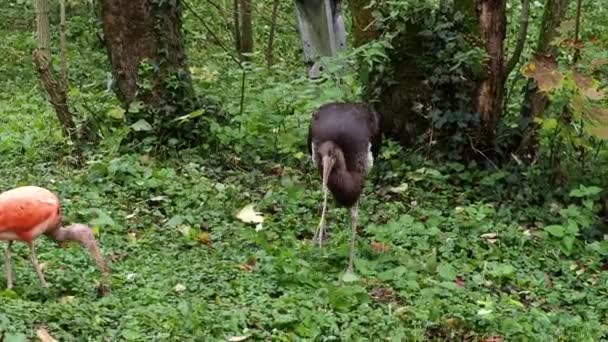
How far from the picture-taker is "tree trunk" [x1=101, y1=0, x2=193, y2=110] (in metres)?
8.99

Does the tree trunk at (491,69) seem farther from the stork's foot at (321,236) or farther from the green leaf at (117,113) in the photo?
the green leaf at (117,113)

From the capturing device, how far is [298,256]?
6602 mm

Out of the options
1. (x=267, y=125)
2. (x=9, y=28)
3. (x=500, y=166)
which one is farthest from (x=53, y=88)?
(x=9, y=28)

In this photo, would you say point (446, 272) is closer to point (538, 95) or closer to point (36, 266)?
point (36, 266)

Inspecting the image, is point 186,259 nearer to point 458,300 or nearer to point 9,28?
point 458,300

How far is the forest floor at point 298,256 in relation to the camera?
208 inches

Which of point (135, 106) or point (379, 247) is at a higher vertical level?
point (135, 106)

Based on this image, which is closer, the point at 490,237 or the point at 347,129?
the point at 347,129

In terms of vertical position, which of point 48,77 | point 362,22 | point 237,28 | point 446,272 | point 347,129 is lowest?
point 446,272

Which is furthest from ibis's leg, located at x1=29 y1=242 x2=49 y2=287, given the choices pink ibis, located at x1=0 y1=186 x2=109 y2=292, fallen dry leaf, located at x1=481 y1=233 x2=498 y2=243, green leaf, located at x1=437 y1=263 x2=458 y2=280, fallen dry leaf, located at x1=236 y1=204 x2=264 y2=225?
fallen dry leaf, located at x1=481 y1=233 x2=498 y2=243

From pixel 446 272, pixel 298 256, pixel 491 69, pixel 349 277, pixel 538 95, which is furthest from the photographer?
pixel 491 69

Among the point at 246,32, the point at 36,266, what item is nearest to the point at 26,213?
the point at 36,266

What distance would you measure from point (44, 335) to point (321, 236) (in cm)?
272

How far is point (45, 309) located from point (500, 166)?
16.8ft
